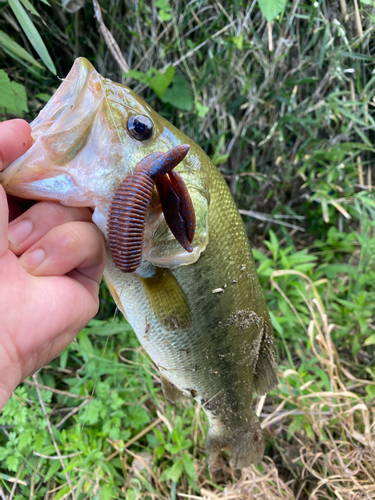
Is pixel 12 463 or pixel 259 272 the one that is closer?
pixel 12 463

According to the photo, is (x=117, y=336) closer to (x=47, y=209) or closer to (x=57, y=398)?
(x=57, y=398)

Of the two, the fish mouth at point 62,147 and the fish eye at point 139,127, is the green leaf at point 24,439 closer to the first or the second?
the fish mouth at point 62,147

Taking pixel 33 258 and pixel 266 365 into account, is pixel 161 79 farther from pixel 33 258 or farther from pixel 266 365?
pixel 266 365

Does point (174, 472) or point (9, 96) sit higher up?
point (9, 96)

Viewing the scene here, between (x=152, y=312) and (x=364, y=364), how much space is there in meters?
→ 2.00

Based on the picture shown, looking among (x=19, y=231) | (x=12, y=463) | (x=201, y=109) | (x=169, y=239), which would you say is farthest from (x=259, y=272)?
(x=12, y=463)

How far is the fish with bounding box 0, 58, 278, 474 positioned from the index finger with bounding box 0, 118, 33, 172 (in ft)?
0.13

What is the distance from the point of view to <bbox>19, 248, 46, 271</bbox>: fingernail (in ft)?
2.69

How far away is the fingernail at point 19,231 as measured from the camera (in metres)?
0.83

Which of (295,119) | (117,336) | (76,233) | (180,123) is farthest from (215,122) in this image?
(76,233)

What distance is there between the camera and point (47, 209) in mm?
872

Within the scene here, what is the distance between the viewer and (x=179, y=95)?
2.06m

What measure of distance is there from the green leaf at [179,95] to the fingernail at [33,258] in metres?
1.56

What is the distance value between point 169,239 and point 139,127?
0.35 metres
